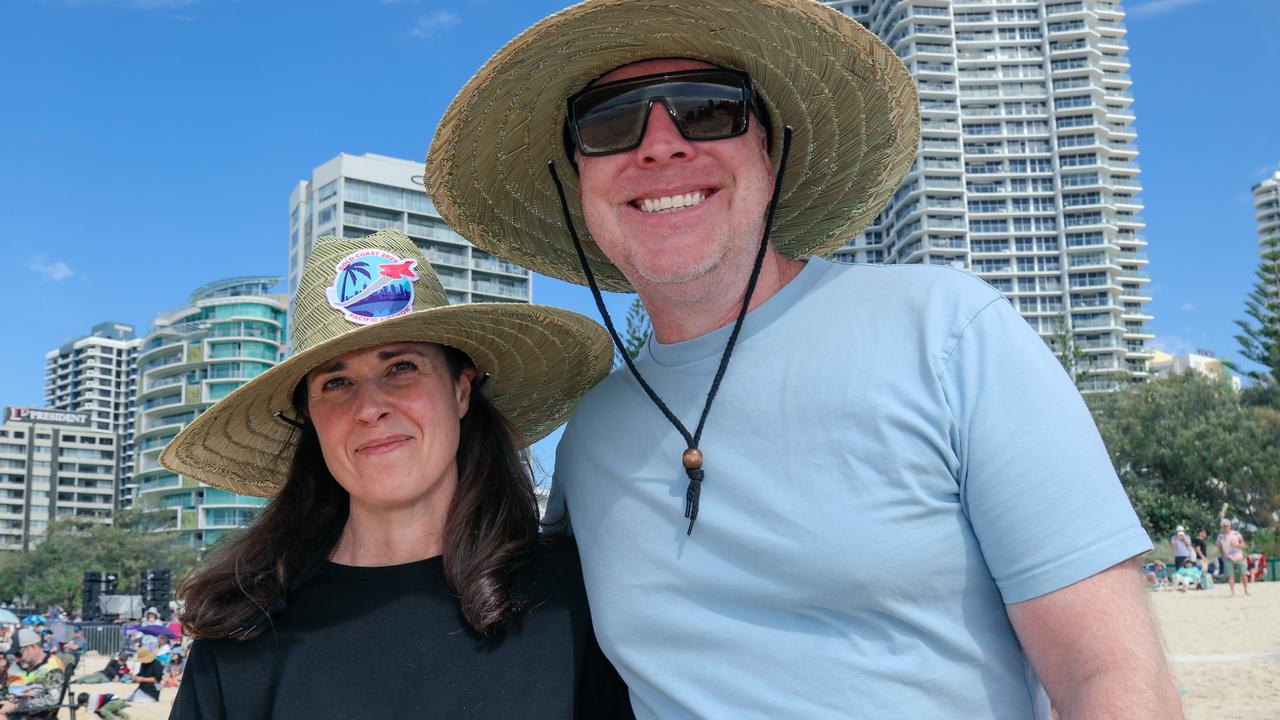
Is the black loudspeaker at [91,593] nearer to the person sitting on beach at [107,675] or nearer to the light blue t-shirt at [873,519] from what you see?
the person sitting on beach at [107,675]

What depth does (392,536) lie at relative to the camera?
2154mm

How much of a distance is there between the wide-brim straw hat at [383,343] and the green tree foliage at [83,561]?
57.7 meters

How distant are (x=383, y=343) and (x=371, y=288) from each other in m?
0.13

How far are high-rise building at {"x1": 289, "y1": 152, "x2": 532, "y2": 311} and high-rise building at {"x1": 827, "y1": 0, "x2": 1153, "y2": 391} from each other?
103 ft

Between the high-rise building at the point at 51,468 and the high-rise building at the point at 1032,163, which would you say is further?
the high-rise building at the point at 51,468

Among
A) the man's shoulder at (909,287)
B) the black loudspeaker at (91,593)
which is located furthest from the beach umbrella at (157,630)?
the man's shoulder at (909,287)

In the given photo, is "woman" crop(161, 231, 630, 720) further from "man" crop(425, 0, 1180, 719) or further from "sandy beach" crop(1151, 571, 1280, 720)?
"sandy beach" crop(1151, 571, 1280, 720)

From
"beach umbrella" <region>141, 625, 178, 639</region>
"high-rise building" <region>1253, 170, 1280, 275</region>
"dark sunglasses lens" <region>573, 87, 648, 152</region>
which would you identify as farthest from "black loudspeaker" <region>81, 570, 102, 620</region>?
"high-rise building" <region>1253, 170, 1280, 275</region>

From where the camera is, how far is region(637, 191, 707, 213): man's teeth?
1819 mm

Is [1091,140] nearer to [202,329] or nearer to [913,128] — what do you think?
[202,329]

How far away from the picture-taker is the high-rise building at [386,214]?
252 ft

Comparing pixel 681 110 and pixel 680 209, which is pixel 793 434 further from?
pixel 681 110

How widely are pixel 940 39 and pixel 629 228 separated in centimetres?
9740

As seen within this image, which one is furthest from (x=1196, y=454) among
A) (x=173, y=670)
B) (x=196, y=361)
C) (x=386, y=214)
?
(x=196, y=361)
